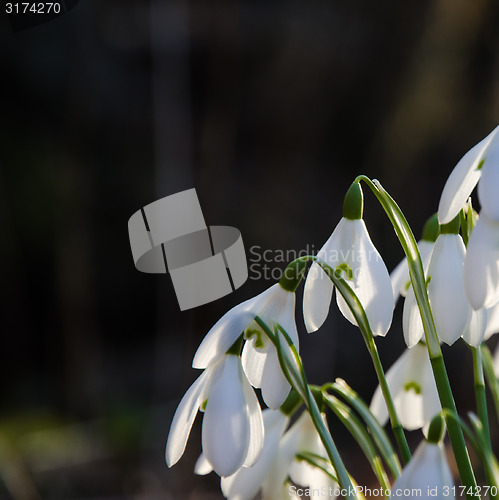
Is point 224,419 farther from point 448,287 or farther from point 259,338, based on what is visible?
point 448,287

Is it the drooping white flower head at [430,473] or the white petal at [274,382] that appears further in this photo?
the white petal at [274,382]

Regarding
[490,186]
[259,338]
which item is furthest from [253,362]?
[490,186]

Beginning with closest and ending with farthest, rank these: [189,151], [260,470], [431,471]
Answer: [431,471] < [260,470] < [189,151]

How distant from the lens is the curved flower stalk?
1.61ft

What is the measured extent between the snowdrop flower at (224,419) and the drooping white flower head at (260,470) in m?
0.12

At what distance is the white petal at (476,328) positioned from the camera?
0.53 m

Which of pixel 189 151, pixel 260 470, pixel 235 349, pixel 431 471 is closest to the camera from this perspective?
pixel 431 471

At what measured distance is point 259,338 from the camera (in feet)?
1.76

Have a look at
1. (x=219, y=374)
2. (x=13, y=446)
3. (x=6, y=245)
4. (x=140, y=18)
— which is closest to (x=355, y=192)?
(x=219, y=374)

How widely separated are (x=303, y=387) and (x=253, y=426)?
6 cm

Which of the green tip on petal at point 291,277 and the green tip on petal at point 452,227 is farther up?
the green tip on petal at point 452,227

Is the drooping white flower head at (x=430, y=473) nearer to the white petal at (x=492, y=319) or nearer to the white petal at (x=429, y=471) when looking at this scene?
the white petal at (x=429, y=471)

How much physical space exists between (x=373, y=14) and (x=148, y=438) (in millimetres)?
1828

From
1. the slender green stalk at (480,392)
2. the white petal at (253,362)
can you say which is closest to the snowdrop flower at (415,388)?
the slender green stalk at (480,392)
